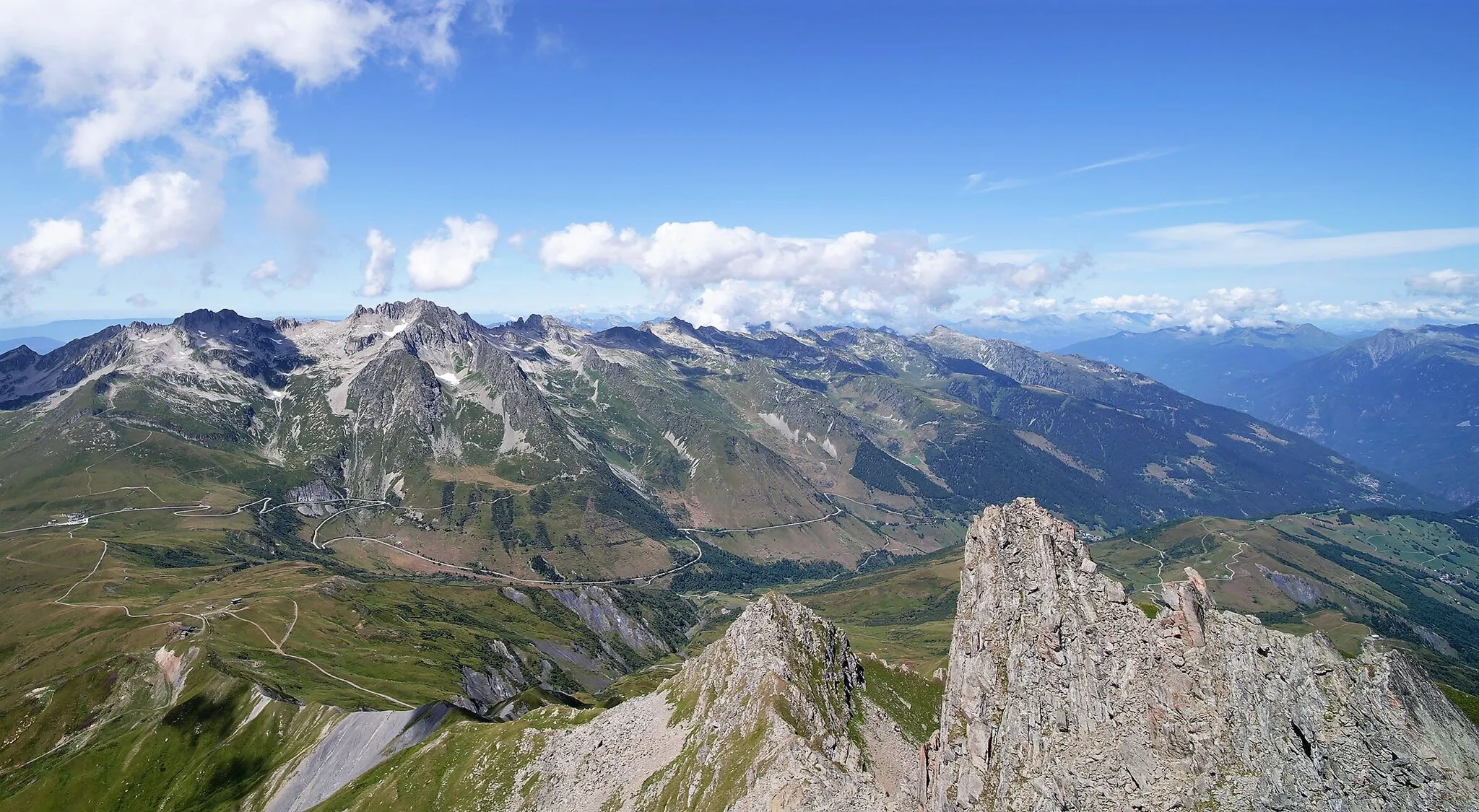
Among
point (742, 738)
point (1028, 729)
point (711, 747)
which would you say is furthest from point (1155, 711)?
point (711, 747)

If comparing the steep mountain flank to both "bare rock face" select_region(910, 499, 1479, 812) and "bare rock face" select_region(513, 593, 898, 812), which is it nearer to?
"bare rock face" select_region(513, 593, 898, 812)

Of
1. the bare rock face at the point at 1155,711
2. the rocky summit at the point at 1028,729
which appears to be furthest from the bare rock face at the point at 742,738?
the bare rock face at the point at 1155,711

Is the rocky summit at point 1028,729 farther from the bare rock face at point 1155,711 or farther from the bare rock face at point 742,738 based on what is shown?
the bare rock face at point 742,738

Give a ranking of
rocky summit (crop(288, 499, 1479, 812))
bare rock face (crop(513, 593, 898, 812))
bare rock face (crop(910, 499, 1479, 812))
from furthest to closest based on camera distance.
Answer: bare rock face (crop(513, 593, 898, 812)), rocky summit (crop(288, 499, 1479, 812)), bare rock face (crop(910, 499, 1479, 812))

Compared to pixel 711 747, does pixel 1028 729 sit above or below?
above

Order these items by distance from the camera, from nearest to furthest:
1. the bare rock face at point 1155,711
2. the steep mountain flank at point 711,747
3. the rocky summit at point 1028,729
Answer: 1. the bare rock face at point 1155,711
2. the rocky summit at point 1028,729
3. the steep mountain flank at point 711,747

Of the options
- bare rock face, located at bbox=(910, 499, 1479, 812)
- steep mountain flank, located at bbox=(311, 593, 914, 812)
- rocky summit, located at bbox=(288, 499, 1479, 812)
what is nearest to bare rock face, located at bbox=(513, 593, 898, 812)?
steep mountain flank, located at bbox=(311, 593, 914, 812)

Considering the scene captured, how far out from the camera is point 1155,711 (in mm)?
51312

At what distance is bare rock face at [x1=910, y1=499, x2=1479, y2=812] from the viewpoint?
3959 cm

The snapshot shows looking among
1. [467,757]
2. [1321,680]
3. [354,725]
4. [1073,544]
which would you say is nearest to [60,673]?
Result: [354,725]

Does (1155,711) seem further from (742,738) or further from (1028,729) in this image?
(742,738)

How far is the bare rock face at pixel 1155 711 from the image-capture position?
1559 inches

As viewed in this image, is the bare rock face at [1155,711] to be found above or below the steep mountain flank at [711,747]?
above

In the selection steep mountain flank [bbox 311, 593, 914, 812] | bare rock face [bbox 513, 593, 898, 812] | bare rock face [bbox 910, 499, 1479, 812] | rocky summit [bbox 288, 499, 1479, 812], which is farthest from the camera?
steep mountain flank [bbox 311, 593, 914, 812]
